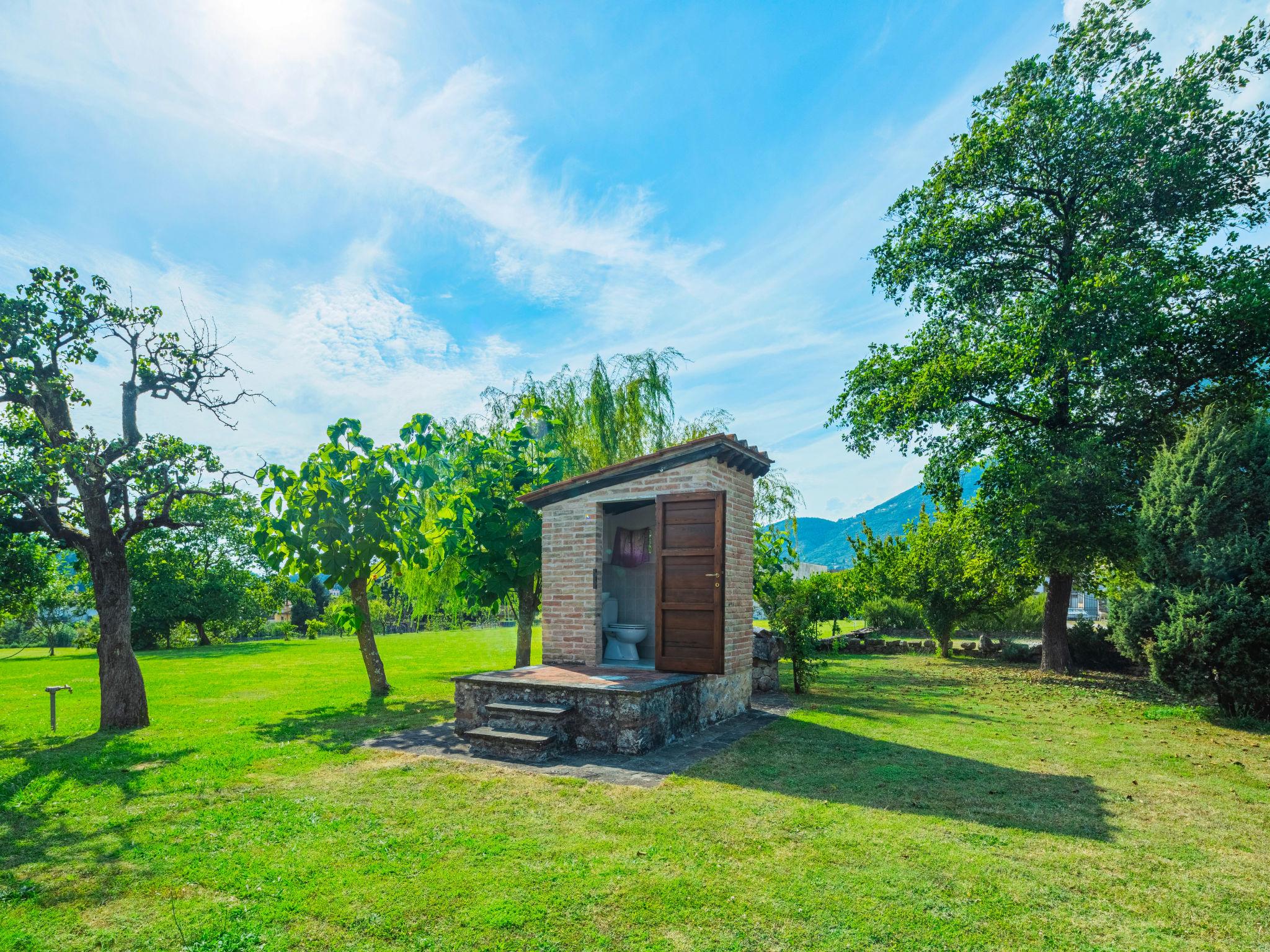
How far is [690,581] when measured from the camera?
8148 mm

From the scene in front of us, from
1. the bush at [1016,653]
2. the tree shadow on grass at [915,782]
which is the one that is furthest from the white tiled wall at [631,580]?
the bush at [1016,653]

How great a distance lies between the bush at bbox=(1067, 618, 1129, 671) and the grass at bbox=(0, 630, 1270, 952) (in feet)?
24.8

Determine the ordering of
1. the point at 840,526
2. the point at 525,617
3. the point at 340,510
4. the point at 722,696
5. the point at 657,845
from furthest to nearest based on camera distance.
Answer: the point at 840,526, the point at 525,617, the point at 340,510, the point at 722,696, the point at 657,845

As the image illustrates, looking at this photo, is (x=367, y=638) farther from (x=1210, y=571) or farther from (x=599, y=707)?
(x=1210, y=571)

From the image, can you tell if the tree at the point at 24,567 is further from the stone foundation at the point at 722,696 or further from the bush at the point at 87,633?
the bush at the point at 87,633

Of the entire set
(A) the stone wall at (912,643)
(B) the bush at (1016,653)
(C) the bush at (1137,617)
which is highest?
(C) the bush at (1137,617)

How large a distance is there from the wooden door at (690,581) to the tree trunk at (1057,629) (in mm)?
10094

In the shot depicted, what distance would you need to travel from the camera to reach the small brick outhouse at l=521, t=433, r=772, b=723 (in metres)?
8.06

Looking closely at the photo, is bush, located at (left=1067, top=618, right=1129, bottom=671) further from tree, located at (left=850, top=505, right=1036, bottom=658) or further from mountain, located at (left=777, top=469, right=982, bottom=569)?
mountain, located at (left=777, top=469, right=982, bottom=569)

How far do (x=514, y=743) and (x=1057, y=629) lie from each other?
13.1 metres

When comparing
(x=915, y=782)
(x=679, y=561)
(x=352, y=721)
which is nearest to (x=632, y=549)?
(x=679, y=561)

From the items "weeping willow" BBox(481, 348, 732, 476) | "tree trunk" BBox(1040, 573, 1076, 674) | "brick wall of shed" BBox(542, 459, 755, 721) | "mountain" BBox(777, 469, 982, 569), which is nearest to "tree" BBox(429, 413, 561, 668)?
"brick wall of shed" BBox(542, 459, 755, 721)

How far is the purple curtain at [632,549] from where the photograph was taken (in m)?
11.3

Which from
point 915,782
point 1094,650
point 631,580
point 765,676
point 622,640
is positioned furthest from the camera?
point 1094,650
